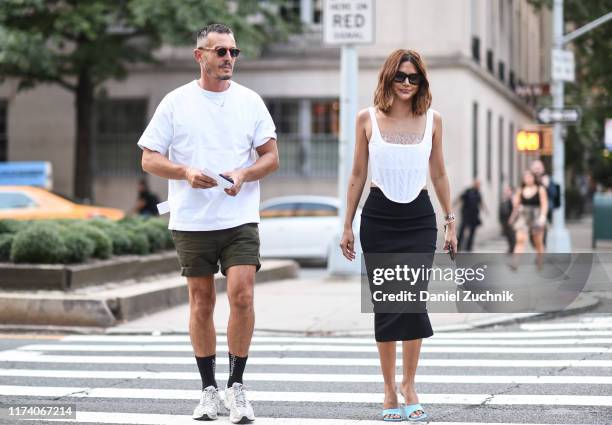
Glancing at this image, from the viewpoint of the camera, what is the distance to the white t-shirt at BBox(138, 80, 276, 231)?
245 inches

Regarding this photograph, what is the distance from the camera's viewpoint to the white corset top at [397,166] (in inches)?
244

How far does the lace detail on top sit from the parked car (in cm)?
1583

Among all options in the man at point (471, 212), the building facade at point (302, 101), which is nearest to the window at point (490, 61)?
the building facade at point (302, 101)

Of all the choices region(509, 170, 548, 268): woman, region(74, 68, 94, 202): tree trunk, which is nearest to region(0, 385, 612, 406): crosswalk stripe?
region(509, 170, 548, 268): woman

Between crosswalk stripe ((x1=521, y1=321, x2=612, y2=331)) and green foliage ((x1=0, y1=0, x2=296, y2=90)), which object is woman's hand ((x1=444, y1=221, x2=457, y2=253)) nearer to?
crosswalk stripe ((x1=521, y1=321, x2=612, y2=331))

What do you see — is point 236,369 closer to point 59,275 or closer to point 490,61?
point 59,275

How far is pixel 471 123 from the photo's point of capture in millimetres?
31859

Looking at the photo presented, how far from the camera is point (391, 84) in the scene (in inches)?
244

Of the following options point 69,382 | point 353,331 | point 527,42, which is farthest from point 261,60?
point 69,382

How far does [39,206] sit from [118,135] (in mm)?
11023

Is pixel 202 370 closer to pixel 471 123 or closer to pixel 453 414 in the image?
pixel 453 414

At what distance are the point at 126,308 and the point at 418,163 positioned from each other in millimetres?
6525

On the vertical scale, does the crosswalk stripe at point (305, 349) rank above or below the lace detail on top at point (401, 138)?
below

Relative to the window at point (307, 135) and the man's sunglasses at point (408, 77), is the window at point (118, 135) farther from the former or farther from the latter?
the man's sunglasses at point (408, 77)
